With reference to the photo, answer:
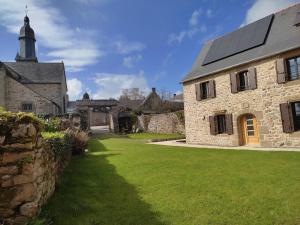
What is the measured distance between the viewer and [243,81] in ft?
51.9

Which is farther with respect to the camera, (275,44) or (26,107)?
(26,107)

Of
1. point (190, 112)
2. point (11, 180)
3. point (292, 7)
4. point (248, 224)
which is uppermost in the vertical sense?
point (292, 7)

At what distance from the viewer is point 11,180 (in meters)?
3.66

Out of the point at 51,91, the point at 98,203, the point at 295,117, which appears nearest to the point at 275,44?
the point at 295,117

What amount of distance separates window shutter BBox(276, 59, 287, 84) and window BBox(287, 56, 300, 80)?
0.30m

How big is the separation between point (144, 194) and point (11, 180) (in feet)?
8.76

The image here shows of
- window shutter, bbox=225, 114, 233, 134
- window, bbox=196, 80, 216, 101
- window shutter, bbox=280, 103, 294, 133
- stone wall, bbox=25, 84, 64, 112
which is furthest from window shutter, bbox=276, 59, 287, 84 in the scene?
stone wall, bbox=25, 84, 64, 112

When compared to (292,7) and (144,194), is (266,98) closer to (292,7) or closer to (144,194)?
(292,7)

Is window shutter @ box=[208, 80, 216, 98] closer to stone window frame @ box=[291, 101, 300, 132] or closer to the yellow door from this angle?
the yellow door

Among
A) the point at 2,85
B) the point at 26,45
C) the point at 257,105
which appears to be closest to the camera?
the point at 257,105

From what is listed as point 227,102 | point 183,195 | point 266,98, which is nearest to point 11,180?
point 183,195

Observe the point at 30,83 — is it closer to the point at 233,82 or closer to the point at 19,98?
the point at 19,98

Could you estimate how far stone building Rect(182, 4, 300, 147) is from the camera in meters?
13.2

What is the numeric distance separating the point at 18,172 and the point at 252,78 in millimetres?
13669
